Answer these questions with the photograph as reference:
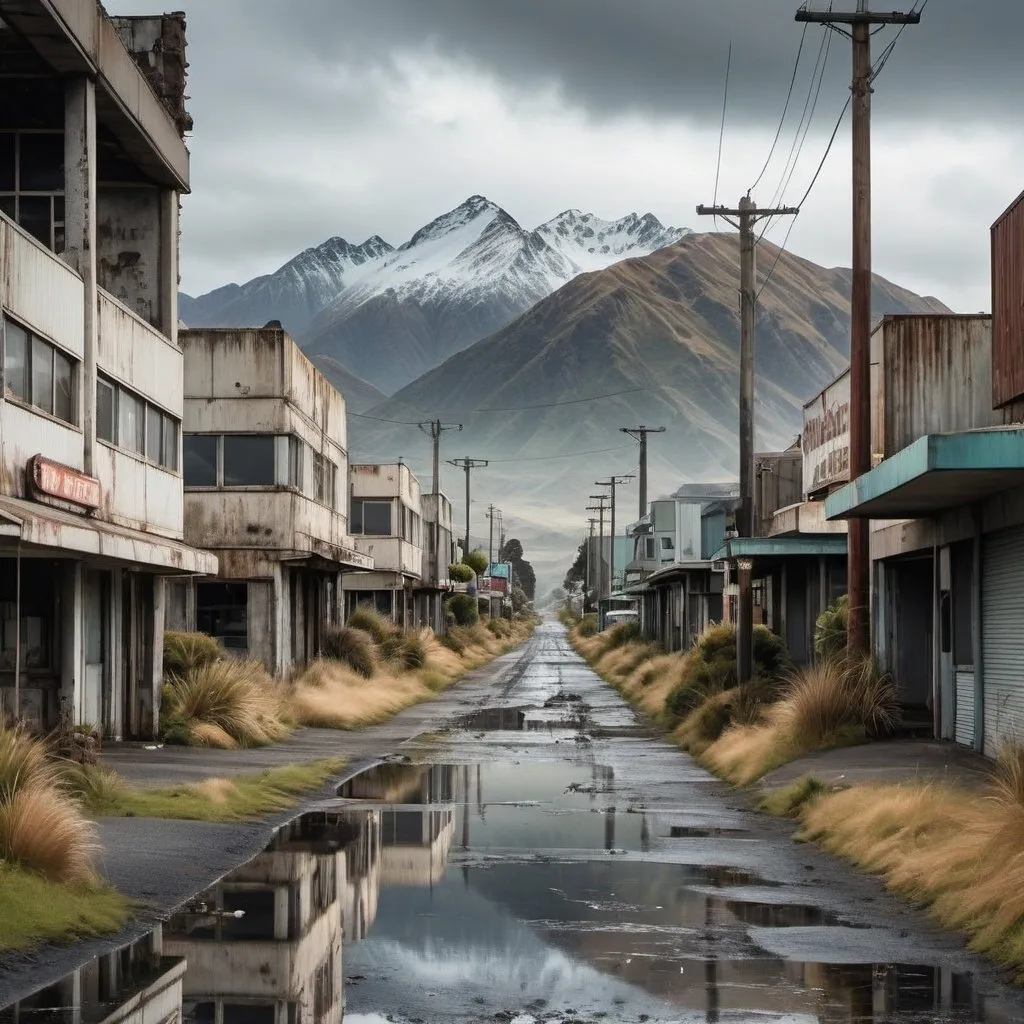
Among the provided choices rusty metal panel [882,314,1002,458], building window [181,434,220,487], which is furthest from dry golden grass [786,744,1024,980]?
building window [181,434,220,487]

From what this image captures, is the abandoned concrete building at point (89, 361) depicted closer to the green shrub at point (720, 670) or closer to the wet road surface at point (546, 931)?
the wet road surface at point (546, 931)

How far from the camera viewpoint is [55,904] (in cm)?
1057

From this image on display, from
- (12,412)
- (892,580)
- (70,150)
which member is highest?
(70,150)

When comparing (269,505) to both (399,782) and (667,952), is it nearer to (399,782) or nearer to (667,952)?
(399,782)

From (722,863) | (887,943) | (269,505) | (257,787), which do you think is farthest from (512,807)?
(269,505)

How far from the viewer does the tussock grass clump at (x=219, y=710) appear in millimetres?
25578

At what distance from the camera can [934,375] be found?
24922mm

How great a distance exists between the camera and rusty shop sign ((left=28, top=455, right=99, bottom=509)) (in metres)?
18.7

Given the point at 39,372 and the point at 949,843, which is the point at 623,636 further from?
the point at 949,843

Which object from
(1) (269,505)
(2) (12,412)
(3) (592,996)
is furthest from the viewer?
(1) (269,505)

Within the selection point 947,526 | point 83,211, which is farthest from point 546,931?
point 83,211

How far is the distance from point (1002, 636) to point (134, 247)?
48.1 ft

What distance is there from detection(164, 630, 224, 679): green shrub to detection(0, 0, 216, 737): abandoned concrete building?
1842 mm

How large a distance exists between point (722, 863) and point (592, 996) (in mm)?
5673
